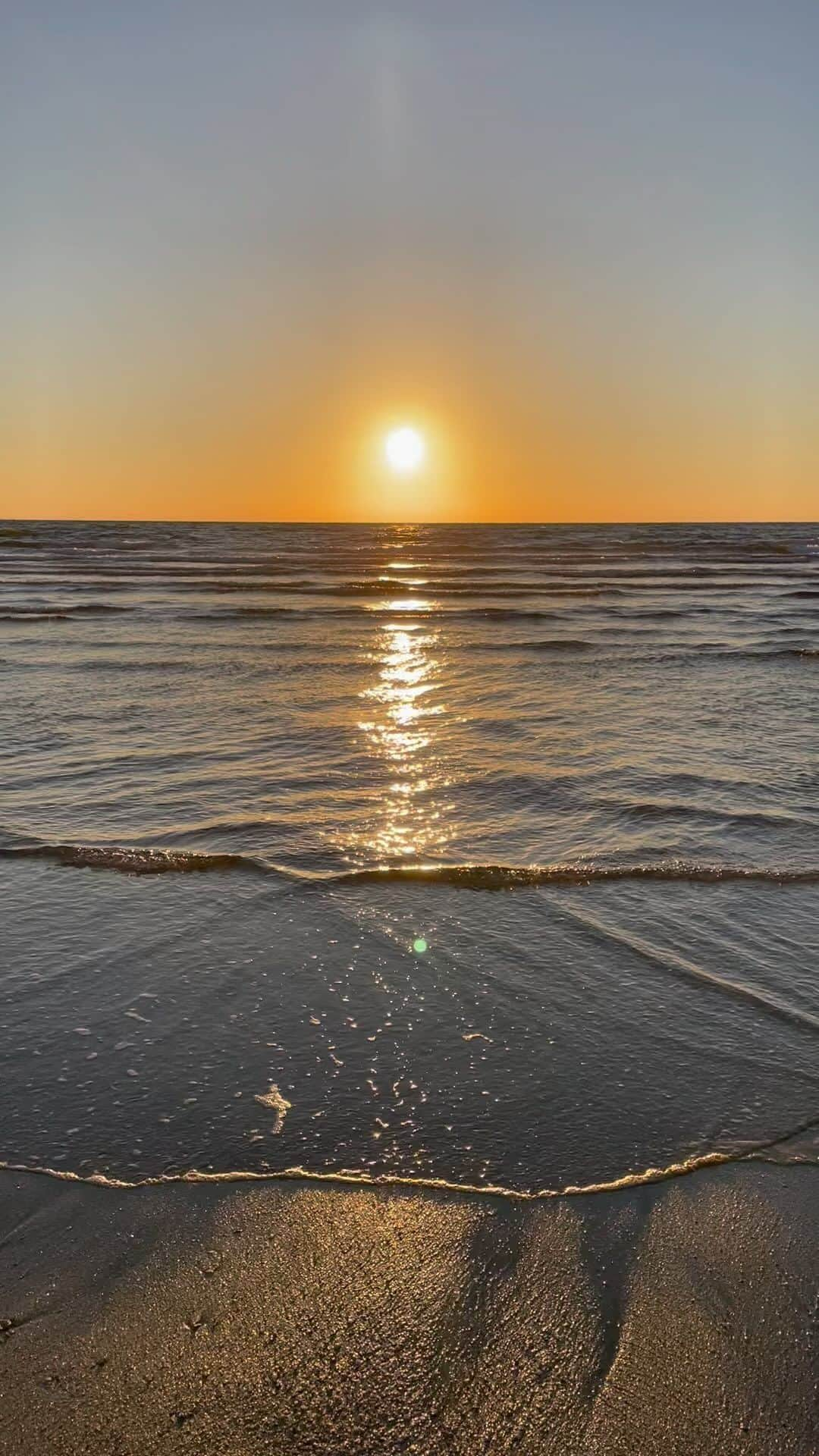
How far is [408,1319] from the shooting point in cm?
231

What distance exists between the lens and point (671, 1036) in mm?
3648

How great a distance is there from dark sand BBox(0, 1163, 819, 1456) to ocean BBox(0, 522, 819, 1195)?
0.17 meters

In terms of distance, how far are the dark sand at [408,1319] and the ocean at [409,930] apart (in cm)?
17

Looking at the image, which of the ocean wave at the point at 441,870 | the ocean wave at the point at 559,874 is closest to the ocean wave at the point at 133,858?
the ocean wave at the point at 441,870

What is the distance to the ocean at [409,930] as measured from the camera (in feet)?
10.1

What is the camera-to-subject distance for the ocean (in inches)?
122

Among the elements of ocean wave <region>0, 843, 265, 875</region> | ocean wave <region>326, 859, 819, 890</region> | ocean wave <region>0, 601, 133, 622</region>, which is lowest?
ocean wave <region>326, 859, 819, 890</region>

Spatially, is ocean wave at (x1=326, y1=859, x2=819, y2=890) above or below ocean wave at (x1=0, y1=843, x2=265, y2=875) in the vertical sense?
below

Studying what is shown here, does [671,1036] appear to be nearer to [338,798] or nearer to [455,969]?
[455,969]

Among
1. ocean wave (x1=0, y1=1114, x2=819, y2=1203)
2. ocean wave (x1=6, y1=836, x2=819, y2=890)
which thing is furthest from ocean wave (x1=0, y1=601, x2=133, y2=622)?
ocean wave (x1=0, y1=1114, x2=819, y2=1203)

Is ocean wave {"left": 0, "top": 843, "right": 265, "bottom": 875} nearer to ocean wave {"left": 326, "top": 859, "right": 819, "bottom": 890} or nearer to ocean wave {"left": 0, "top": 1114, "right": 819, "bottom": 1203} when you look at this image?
ocean wave {"left": 326, "top": 859, "right": 819, "bottom": 890}

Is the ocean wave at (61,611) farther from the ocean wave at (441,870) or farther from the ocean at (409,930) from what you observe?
the ocean wave at (441,870)

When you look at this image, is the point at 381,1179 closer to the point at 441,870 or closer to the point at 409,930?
the point at 409,930

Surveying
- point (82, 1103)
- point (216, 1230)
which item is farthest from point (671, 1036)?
point (82, 1103)
